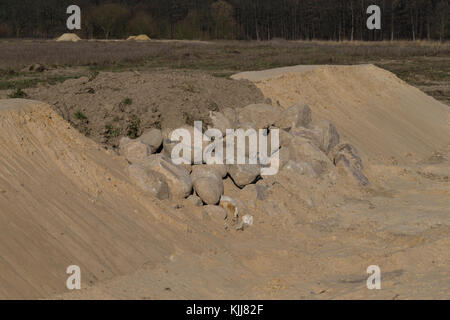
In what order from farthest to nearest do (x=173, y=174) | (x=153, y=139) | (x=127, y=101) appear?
(x=127, y=101)
(x=153, y=139)
(x=173, y=174)

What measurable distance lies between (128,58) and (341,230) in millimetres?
27524

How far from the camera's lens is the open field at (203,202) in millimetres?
7059

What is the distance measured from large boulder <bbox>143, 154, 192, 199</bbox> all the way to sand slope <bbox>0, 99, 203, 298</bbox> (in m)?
0.52

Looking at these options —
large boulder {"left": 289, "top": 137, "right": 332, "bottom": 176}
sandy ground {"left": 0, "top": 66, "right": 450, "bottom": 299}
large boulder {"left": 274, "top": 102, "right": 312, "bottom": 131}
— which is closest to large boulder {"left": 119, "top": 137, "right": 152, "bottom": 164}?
sandy ground {"left": 0, "top": 66, "right": 450, "bottom": 299}

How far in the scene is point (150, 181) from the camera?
9266 mm

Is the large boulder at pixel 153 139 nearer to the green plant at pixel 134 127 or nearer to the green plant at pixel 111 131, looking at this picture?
the green plant at pixel 134 127

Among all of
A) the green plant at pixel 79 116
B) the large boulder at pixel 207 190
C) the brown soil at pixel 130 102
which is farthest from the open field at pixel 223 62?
the large boulder at pixel 207 190

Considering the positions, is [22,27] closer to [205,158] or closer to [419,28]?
[419,28]

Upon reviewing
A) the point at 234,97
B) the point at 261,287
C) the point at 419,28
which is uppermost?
the point at 419,28

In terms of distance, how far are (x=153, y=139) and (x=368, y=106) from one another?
856 centimetres

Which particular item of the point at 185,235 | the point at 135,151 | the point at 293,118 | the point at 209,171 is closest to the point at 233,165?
the point at 209,171

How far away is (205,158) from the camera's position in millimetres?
10406

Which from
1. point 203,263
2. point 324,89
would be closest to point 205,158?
point 203,263

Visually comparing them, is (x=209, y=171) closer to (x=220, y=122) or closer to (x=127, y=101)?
(x=220, y=122)
